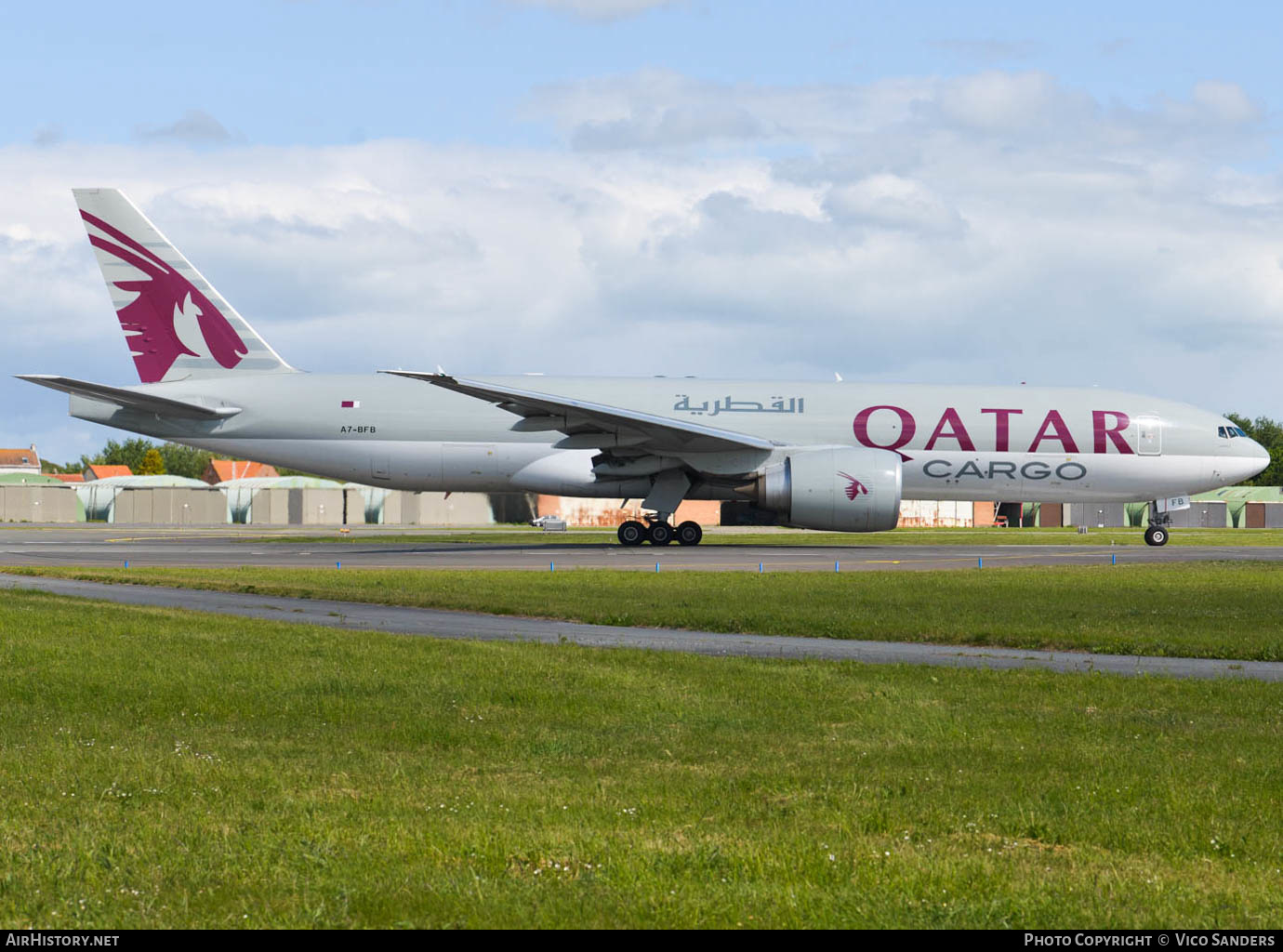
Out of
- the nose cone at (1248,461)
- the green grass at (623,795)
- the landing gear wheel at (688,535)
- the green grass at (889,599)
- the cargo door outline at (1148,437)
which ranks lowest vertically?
the green grass at (623,795)

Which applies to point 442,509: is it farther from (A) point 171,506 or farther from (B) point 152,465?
(B) point 152,465

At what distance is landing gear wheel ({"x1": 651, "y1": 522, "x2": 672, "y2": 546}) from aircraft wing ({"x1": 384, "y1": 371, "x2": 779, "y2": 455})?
2650 millimetres

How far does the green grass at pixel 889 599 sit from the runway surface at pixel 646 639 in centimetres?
55

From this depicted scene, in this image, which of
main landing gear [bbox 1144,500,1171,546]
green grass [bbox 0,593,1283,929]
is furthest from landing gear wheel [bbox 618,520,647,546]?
green grass [bbox 0,593,1283,929]

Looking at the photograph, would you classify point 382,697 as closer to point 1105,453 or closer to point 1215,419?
point 1105,453

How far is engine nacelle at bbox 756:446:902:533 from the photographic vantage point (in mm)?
31750

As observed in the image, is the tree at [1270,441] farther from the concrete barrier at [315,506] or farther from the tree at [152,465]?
the tree at [152,465]

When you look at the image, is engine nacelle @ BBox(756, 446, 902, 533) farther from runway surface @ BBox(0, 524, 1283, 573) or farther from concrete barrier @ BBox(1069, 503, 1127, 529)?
concrete barrier @ BBox(1069, 503, 1127, 529)

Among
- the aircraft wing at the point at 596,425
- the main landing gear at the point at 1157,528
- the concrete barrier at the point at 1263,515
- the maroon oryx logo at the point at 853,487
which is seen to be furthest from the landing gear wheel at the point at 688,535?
the concrete barrier at the point at 1263,515

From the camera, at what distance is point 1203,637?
1468 centimetres

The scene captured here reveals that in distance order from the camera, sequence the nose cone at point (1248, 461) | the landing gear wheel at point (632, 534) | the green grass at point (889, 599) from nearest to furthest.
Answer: the green grass at point (889, 599)
the landing gear wheel at point (632, 534)
the nose cone at point (1248, 461)

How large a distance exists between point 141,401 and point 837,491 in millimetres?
18307

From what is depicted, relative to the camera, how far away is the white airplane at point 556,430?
112 feet
